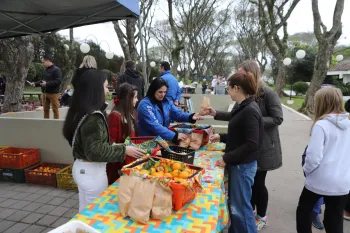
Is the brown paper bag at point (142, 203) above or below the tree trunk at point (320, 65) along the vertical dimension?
below

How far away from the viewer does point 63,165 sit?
185 inches

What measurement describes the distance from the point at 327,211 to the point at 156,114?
194 centimetres

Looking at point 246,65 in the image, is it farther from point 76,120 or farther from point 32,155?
point 32,155

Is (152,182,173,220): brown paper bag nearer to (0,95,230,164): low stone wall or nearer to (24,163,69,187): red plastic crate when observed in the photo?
(24,163,69,187): red plastic crate

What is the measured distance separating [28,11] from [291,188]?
4.96 meters

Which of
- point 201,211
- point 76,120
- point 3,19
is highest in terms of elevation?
point 3,19

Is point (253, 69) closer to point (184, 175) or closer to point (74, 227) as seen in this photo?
point (184, 175)

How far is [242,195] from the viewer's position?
2324mm

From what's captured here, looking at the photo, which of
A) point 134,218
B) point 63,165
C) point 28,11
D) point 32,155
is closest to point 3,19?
point 28,11

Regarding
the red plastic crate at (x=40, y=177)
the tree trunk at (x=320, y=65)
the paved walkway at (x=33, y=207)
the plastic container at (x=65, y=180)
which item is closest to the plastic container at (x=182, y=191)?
the paved walkway at (x=33, y=207)

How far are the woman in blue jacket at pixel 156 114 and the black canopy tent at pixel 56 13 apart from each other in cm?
109

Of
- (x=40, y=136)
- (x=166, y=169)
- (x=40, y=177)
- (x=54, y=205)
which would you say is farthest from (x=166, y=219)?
(x=40, y=136)

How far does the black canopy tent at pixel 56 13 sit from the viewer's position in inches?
136

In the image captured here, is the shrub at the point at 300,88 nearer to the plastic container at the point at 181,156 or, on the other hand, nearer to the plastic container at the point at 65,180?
the plastic container at the point at 65,180
